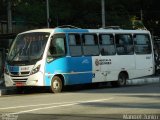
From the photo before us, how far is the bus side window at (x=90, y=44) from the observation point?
25.8 meters

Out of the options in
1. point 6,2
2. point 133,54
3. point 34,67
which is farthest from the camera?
point 6,2

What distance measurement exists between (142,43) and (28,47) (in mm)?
8195

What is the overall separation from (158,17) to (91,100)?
33578 mm

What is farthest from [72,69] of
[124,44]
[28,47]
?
[124,44]

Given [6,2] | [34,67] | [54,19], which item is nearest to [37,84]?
[34,67]

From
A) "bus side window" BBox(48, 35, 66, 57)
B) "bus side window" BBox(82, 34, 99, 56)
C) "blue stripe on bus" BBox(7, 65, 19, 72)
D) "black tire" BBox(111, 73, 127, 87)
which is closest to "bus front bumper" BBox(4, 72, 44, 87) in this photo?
"blue stripe on bus" BBox(7, 65, 19, 72)

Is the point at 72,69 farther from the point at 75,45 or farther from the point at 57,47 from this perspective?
the point at 57,47

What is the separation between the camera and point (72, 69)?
24828 millimetres

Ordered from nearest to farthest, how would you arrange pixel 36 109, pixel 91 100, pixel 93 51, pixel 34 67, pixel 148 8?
pixel 36 109 → pixel 91 100 → pixel 34 67 → pixel 93 51 → pixel 148 8

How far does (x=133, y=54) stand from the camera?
28906 millimetres

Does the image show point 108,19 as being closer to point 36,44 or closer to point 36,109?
point 36,44

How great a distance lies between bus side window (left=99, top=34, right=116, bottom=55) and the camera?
88.3ft

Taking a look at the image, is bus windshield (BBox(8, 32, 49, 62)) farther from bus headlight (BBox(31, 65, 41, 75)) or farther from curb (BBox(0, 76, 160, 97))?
curb (BBox(0, 76, 160, 97))

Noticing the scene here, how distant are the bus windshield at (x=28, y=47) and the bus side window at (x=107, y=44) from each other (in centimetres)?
407
